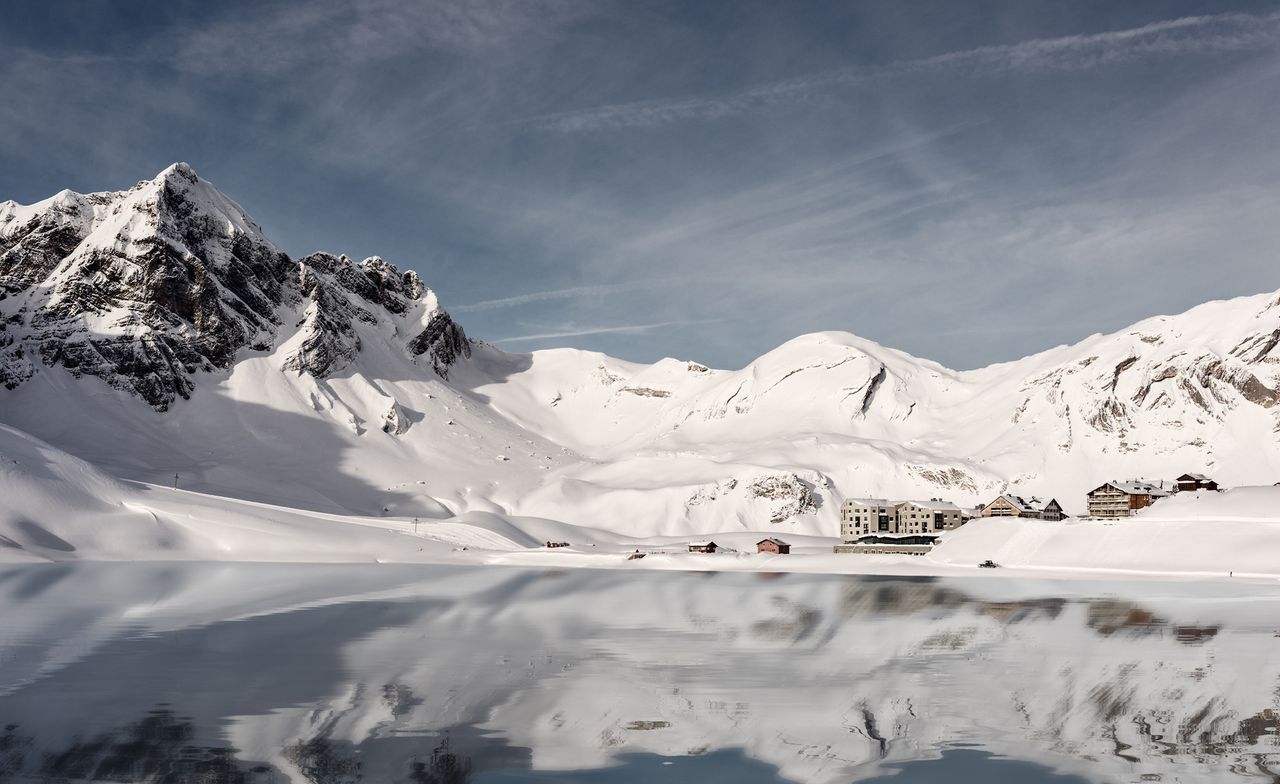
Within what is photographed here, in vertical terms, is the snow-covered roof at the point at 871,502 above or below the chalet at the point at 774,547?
above

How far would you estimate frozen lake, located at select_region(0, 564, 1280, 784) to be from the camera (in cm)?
2106

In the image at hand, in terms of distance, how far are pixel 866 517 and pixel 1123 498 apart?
42289 millimetres

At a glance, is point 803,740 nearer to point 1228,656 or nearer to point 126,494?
point 1228,656

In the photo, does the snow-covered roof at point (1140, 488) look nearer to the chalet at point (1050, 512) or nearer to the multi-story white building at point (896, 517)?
the chalet at point (1050, 512)

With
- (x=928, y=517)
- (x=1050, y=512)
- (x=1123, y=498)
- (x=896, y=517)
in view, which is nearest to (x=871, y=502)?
(x=896, y=517)

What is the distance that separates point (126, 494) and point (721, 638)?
4597 inches

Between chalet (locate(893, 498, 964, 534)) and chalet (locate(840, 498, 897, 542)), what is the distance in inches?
116

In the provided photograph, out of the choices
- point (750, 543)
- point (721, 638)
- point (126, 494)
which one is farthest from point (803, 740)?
point (750, 543)

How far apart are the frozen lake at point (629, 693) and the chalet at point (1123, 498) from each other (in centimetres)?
10902

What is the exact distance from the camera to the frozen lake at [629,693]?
69.1 ft

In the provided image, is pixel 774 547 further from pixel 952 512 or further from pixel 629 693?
pixel 629 693

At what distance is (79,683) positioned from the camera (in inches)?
1171

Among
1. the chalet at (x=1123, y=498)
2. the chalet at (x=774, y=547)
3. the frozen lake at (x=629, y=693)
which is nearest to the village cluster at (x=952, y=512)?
the chalet at (x=1123, y=498)

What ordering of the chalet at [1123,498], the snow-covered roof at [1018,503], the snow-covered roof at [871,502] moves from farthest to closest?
the snow-covered roof at [871,502], the snow-covered roof at [1018,503], the chalet at [1123,498]
